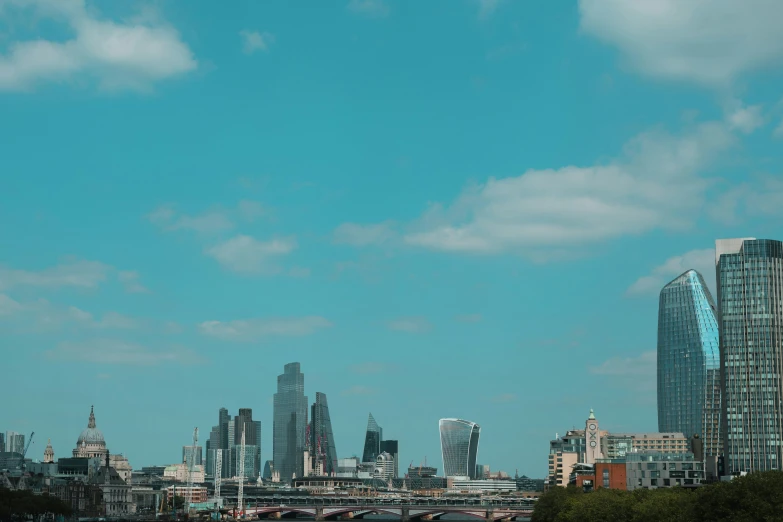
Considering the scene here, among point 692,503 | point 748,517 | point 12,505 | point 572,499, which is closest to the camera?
point 748,517

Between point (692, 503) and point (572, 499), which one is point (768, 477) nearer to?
point (692, 503)

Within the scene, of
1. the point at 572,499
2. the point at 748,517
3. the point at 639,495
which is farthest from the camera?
the point at 572,499

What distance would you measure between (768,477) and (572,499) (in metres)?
68.1

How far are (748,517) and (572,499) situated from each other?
71.8m

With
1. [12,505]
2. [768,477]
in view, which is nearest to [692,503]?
[768,477]

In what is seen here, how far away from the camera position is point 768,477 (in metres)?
98.8

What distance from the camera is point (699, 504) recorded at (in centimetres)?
10331

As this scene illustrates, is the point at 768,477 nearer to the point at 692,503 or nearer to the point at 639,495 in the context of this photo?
the point at 692,503

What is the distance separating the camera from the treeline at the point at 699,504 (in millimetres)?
94500

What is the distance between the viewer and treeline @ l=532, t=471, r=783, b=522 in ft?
310

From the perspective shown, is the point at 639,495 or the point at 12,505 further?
the point at 12,505

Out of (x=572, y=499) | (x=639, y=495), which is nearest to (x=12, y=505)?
(x=572, y=499)

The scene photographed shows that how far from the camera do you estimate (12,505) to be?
19612 cm

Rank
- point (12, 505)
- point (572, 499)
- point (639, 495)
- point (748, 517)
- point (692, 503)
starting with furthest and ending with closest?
point (12, 505), point (572, 499), point (639, 495), point (692, 503), point (748, 517)
